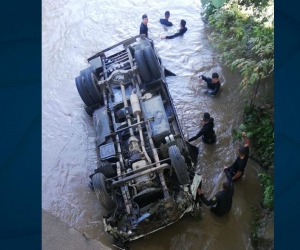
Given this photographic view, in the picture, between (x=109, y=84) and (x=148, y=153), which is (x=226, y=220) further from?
(x=109, y=84)

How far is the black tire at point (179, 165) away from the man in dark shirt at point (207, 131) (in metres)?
1.44

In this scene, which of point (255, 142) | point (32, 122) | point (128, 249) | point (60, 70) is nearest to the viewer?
point (32, 122)

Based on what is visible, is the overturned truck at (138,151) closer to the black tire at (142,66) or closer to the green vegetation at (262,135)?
the black tire at (142,66)

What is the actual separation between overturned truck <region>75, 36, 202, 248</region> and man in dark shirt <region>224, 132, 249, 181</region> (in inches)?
28.7

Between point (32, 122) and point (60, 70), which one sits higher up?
point (60, 70)

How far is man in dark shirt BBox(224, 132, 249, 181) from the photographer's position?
632 cm

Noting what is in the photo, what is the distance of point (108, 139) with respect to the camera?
22.3 ft

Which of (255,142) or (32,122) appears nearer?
(32,122)

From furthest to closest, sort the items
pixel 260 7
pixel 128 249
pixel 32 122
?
pixel 260 7 < pixel 128 249 < pixel 32 122

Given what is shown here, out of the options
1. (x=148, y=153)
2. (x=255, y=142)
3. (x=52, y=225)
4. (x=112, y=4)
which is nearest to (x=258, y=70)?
(x=255, y=142)

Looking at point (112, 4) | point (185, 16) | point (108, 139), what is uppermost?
point (112, 4)

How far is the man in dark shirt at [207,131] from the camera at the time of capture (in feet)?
23.3

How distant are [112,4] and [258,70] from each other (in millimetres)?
6738

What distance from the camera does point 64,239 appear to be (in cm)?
630
